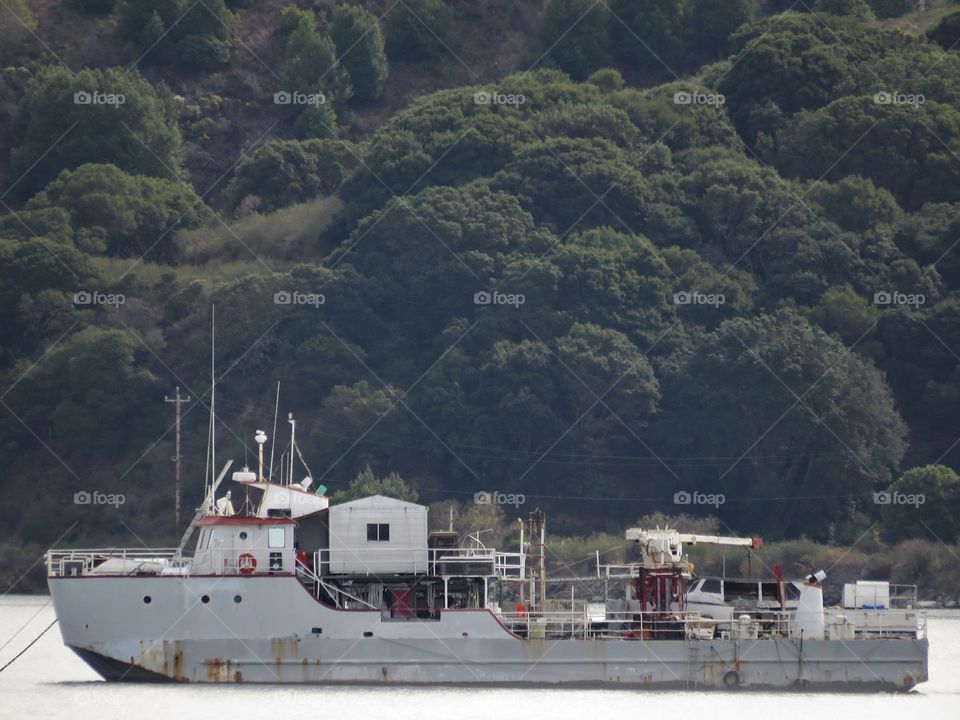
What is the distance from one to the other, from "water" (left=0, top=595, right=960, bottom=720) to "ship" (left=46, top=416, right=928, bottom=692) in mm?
361

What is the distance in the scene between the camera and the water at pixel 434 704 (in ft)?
150

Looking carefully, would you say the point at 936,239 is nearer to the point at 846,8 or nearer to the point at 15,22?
the point at 846,8

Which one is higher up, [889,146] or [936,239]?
[889,146]

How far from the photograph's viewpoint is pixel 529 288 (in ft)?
349

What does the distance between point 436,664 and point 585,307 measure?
58.9m

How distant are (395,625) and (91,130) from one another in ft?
288

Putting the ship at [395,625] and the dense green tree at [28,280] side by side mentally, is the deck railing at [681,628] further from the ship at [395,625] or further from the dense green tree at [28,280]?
the dense green tree at [28,280]

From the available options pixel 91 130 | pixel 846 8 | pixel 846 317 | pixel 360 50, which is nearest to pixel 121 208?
pixel 91 130

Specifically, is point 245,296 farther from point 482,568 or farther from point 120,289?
point 482,568

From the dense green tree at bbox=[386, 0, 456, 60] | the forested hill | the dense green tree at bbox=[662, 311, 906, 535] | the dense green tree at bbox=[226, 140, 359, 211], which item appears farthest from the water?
the dense green tree at bbox=[386, 0, 456, 60]

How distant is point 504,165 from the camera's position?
392 ft

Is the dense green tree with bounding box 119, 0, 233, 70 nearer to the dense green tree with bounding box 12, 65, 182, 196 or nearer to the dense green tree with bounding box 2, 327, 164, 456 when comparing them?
the dense green tree with bounding box 12, 65, 182, 196

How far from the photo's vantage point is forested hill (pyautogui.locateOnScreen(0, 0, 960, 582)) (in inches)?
3937

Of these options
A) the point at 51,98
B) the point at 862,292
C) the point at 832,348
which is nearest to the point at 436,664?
the point at 832,348
